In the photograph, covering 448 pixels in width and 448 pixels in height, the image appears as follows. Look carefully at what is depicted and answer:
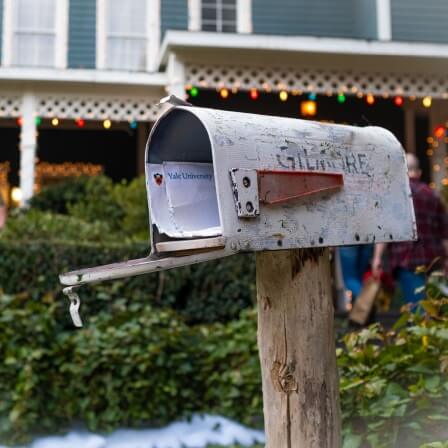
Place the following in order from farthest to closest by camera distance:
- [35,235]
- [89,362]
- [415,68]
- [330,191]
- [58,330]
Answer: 1. [415,68]
2. [35,235]
3. [58,330]
4. [89,362]
5. [330,191]

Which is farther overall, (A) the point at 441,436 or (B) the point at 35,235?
(B) the point at 35,235

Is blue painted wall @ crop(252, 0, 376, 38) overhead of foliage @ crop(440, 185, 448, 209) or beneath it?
overhead

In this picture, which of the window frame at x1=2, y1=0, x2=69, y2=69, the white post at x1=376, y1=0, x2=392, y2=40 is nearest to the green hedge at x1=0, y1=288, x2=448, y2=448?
the window frame at x1=2, y1=0, x2=69, y2=69

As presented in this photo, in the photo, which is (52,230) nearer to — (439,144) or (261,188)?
(261,188)

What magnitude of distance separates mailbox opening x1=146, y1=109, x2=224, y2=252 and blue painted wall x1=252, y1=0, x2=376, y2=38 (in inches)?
326

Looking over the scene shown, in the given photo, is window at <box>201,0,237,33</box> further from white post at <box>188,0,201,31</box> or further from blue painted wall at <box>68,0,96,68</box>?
blue painted wall at <box>68,0,96,68</box>

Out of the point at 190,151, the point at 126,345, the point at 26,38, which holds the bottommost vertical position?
the point at 126,345

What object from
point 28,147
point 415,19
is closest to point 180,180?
point 28,147

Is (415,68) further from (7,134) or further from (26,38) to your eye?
(7,134)

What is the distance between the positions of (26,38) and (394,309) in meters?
6.75

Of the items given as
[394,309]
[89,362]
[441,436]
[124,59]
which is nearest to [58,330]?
[89,362]

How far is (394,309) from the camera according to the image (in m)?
6.32

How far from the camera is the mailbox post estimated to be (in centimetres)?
166

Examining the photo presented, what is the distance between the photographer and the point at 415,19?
9.63m
